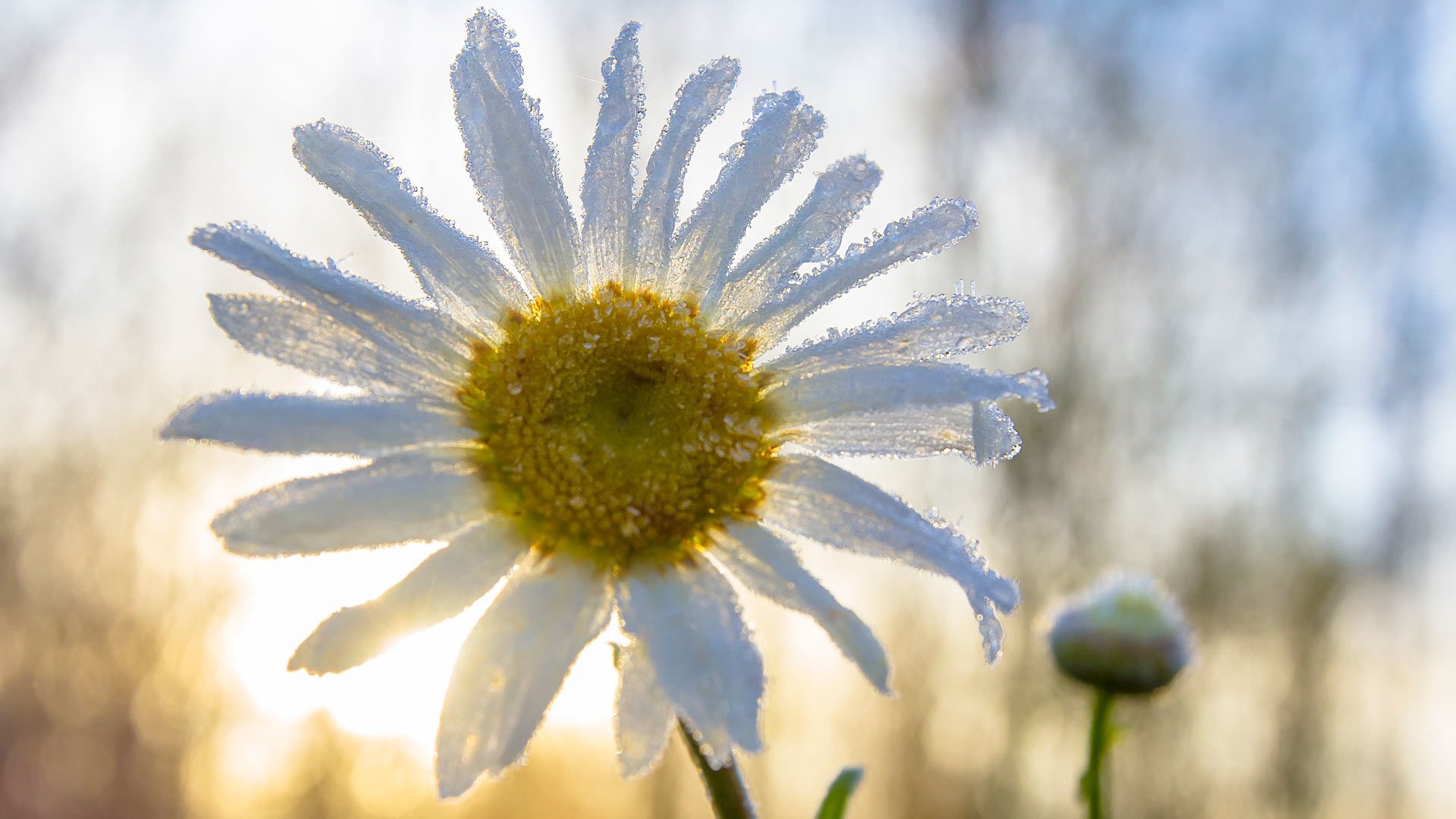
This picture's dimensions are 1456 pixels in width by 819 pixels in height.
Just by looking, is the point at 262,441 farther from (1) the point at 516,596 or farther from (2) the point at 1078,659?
(2) the point at 1078,659

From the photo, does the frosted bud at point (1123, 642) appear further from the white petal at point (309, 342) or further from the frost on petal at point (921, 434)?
the white petal at point (309, 342)

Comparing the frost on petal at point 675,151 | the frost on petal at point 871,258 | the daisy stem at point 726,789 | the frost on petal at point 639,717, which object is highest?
the frost on petal at point 675,151

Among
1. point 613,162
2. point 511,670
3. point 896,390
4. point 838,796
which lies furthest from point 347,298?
point 838,796

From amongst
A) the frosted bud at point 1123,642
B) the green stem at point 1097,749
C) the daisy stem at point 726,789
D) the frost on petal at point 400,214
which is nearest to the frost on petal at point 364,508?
the frost on petal at point 400,214

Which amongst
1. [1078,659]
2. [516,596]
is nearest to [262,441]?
[516,596]

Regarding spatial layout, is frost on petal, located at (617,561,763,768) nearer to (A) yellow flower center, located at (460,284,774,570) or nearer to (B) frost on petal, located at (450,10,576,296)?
(A) yellow flower center, located at (460,284,774,570)

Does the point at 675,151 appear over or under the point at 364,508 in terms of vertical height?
over

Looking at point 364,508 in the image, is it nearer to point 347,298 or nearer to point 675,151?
point 347,298
